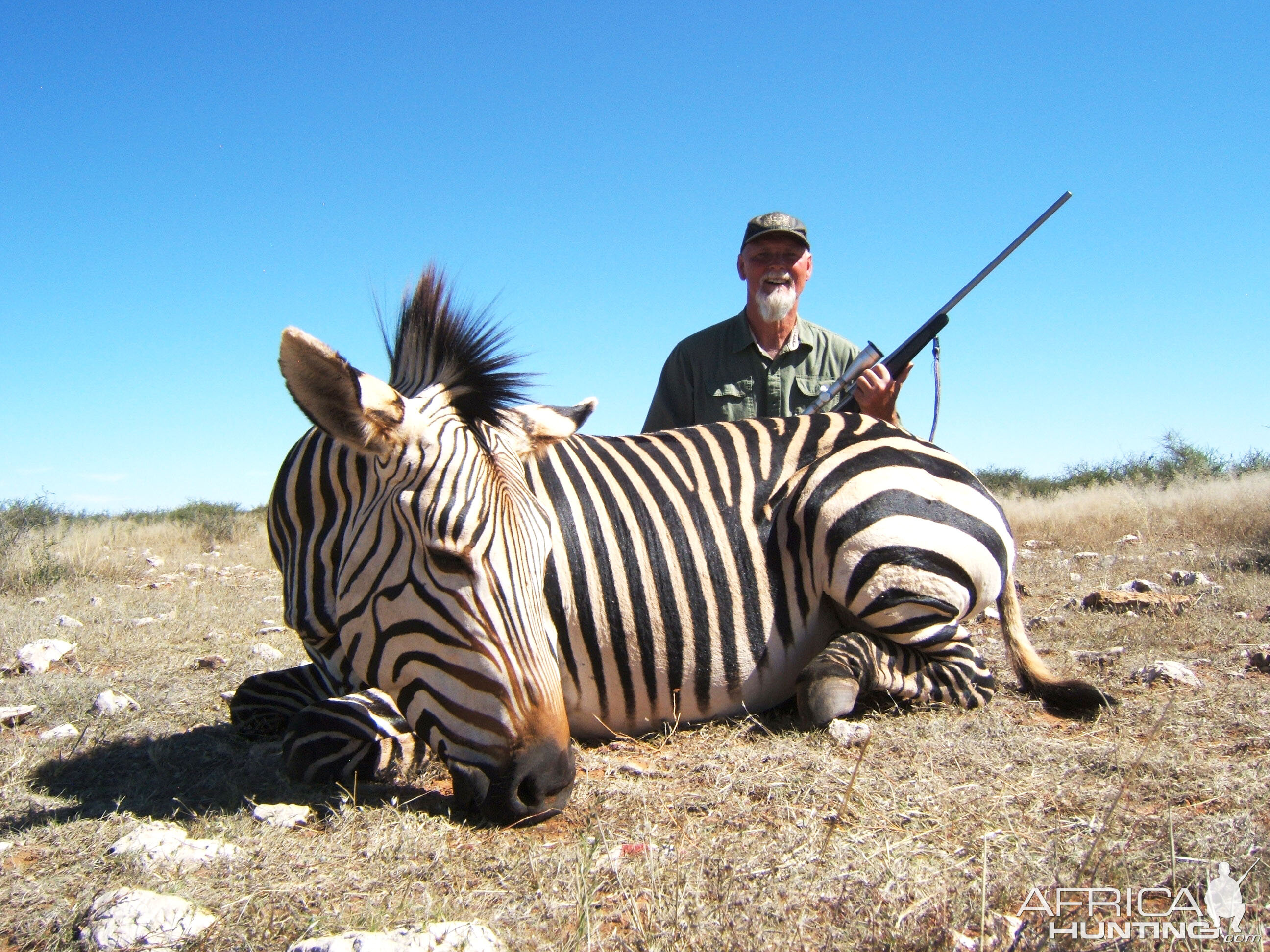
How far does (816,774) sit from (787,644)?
763 millimetres

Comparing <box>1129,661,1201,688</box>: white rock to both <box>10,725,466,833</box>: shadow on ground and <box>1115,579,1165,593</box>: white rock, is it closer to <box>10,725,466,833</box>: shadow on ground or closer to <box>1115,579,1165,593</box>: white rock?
<box>1115,579,1165,593</box>: white rock

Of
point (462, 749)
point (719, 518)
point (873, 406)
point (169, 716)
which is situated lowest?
point (169, 716)

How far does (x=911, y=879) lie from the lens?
167 centimetres

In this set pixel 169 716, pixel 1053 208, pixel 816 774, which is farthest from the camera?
pixel 1053 208

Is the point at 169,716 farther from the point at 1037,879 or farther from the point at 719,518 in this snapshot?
the point at 1037,879

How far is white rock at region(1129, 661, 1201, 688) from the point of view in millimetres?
3312

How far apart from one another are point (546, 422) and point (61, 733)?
7.01 feet

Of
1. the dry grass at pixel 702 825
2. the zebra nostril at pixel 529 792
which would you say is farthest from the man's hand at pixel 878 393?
the zebra nostril at pixel 529 792

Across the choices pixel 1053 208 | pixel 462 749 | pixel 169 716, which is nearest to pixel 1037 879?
pixel 462 749

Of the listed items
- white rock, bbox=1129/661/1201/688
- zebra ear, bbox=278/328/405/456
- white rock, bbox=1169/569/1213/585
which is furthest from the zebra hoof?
white rock, bbox=1169/569/1213/585

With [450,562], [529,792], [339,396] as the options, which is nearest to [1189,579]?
[529,792]

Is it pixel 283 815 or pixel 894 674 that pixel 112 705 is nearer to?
pixel 283 815

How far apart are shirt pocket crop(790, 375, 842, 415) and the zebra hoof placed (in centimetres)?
274

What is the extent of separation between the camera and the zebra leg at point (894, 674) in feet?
9.11
